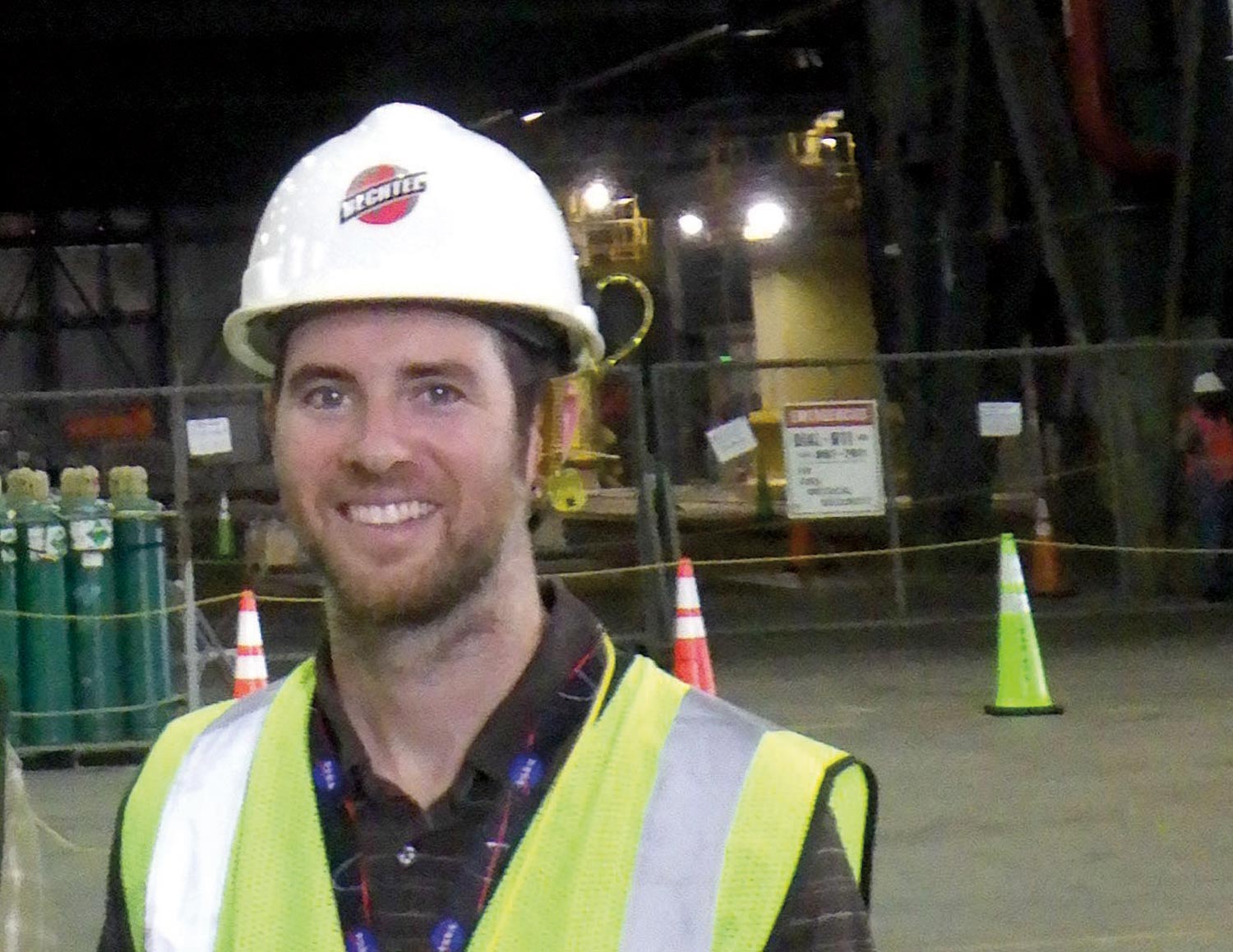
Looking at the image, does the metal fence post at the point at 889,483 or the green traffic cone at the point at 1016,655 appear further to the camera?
the metal fence post at the point at 889,483

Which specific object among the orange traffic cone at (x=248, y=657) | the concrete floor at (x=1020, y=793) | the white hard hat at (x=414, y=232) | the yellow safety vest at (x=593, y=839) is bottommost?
the concrete floor at (x=1020, y=793)

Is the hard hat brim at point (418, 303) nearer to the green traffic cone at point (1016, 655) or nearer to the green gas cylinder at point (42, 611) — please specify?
the green gas cylinder at point (42, 611)

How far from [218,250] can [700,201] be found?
10.7 metres

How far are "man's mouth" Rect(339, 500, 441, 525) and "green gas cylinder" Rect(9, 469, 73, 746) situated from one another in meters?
7.82

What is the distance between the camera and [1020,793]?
8117mm

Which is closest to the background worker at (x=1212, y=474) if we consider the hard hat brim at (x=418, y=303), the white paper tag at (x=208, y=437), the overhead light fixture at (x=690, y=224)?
the white paper tag at (x=208, y=437)

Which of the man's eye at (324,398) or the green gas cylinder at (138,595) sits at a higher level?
the man's eye at (324,398)

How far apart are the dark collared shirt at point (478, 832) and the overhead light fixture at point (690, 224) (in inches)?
1248

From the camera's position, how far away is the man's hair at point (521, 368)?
1.97 meters

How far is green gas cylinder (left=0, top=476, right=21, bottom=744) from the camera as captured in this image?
929 centimetres

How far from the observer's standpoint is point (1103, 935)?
5996 mm

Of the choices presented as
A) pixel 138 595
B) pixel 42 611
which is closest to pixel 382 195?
pixel 42 611

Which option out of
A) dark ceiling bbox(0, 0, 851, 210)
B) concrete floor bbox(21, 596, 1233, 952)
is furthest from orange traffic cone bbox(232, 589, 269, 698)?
A: dark ceiling bbox(0, 0, 851, 210)

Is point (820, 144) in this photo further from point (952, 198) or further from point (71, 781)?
point (71, 781)
